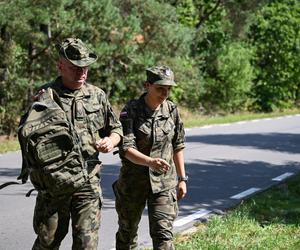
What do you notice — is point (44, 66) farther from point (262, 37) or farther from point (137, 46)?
point (262, 37)

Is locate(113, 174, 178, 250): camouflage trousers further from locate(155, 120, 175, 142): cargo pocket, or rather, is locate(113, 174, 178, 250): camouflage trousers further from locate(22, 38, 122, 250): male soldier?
locate(22, 38, 122, 250): male soldier

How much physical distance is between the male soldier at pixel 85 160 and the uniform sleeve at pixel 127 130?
0.42 m

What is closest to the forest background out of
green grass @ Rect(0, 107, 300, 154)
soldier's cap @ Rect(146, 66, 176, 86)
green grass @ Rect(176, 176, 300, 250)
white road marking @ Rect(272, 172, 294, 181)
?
green grass @ Rect(0, 107, 300, 154)

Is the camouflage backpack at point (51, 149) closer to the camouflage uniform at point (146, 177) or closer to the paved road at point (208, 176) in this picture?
the camouflage uniform at point (146, 177)

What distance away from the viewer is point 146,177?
15.6ft

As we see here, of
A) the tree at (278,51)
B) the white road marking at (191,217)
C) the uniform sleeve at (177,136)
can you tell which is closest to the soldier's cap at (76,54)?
the uniform sleeve at (177,136)

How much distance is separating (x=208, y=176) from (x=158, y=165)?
637 centimetres

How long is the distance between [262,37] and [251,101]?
5.15 meters

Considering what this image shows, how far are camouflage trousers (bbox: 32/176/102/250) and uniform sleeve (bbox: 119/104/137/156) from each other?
549mm

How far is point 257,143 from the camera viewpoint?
53.8 ft

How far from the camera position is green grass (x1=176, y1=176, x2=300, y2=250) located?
19.2 feet

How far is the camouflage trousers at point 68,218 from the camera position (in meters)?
3.95

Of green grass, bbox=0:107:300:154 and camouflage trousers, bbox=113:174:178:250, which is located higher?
camouflage trousers, bbox=113:174:178:250

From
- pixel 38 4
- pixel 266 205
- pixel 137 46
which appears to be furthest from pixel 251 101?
pixel 266 205
